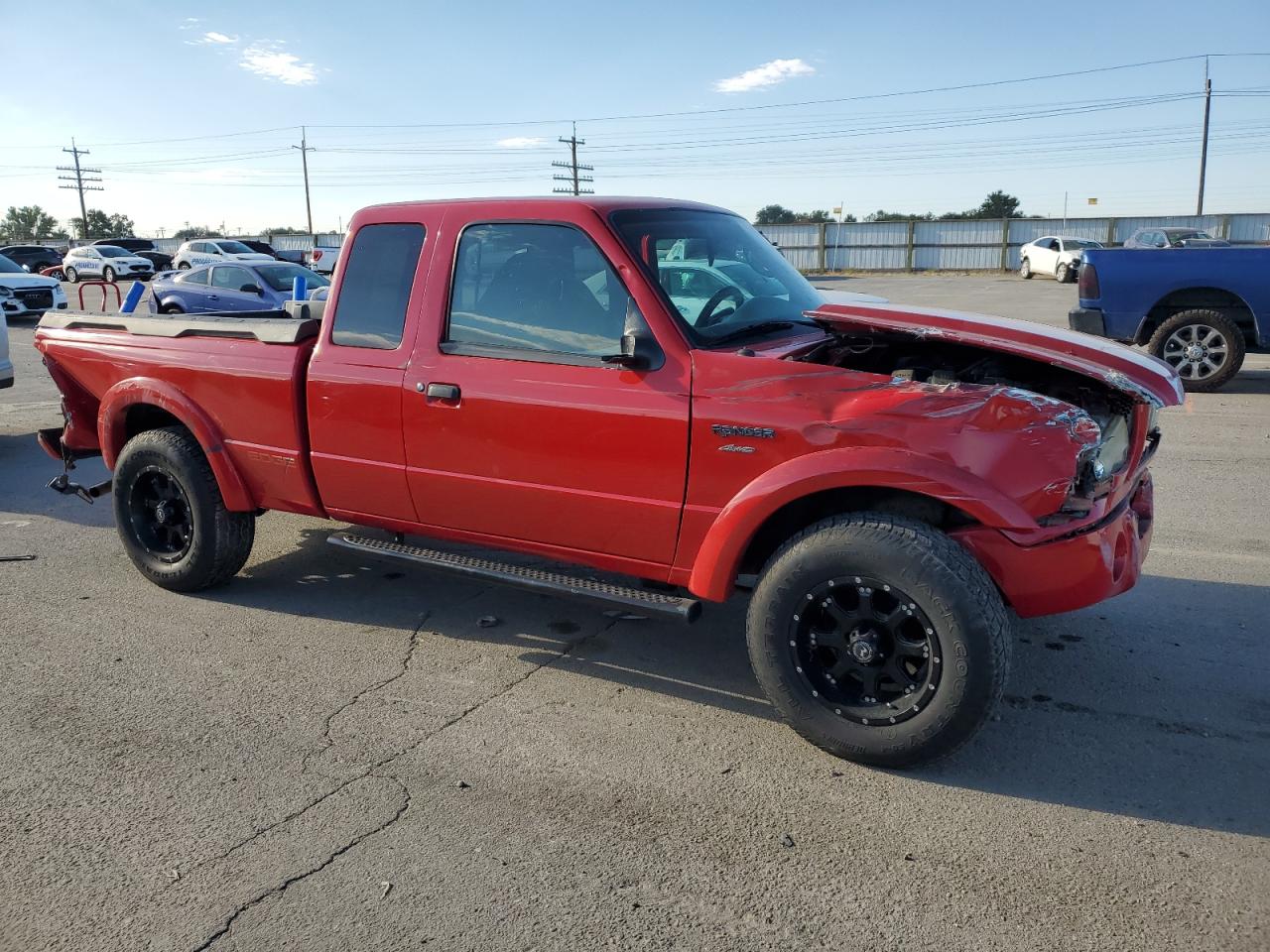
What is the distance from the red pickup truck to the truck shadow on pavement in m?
0.40

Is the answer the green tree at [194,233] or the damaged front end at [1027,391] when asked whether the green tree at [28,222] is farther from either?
the damaged front end at [1027,391]

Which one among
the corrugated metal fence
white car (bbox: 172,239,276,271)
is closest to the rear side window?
white car (bbox: 172,239,276,271)

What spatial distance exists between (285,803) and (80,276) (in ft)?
138

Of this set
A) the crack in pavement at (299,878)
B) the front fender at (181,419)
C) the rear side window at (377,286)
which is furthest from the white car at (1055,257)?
the crack in pavement at (299,878)

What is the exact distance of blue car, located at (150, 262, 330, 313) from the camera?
17625 mm

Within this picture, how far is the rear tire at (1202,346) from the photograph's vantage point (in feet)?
32.8

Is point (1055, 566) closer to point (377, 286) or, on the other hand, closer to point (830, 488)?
point (830, 488)

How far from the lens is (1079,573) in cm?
318

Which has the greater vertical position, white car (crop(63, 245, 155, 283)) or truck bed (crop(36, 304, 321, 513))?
white car (crop(63, 245, 155, 283))

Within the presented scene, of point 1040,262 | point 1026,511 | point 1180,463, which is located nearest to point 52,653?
point 1026,511

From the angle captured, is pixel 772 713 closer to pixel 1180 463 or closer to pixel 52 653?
pixel 52 653

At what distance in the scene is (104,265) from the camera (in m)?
38.5

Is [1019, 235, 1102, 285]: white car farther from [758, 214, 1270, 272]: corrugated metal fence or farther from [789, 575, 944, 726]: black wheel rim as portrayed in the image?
[789, 575, 944, 726]: black wheel rim

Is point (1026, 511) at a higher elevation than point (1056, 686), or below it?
higher
